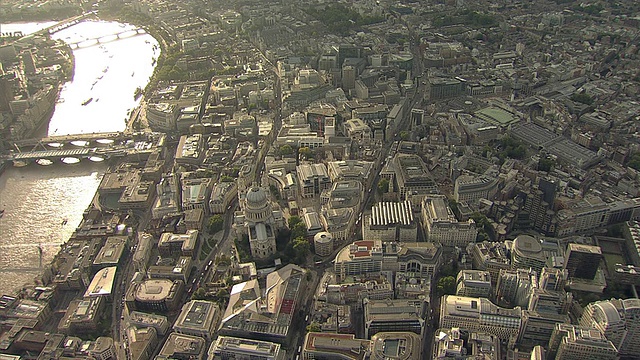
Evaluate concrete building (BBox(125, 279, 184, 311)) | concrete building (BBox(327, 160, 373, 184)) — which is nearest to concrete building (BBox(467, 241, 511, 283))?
concrete building (BBox(327, 160, 373, 184))

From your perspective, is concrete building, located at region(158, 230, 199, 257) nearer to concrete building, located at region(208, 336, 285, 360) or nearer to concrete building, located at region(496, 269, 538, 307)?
concrete building, located at region(208, 336, 285, 360)

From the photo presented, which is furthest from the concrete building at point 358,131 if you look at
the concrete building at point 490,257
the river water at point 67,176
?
the river water at point 67,176

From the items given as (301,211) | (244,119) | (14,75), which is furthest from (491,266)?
(14,75)

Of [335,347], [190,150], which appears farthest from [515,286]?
[190,150]

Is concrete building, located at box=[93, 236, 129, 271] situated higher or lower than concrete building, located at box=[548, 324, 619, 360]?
lower

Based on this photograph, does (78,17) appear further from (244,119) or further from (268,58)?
(244,119)
